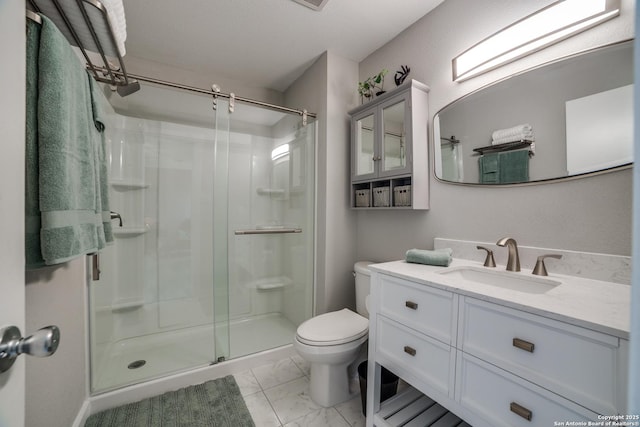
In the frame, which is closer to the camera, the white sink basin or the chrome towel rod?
the white sink basin

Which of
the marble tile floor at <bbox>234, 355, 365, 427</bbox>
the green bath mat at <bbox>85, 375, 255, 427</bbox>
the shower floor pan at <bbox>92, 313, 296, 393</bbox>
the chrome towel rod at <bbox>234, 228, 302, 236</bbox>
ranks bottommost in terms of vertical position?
the marble tile floor at <bbox>234, 355, 365, 427</bbox>

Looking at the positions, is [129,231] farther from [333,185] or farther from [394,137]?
[394,137]

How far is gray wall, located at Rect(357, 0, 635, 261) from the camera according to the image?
1017mm

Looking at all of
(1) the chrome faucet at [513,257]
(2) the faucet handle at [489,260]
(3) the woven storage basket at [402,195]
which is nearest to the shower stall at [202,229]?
(3) the woven storage basket at [402,195]

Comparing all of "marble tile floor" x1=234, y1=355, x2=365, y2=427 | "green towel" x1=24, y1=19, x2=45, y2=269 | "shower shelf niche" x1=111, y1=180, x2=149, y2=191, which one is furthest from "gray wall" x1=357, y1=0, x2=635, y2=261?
"shower shelf niche" x1=111, y1=180, x2=149, y2=191

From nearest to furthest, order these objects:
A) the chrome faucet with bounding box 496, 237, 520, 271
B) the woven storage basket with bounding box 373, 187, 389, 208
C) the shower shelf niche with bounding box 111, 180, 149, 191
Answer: the chrome faucet with bounding box 496, 237, 520, 271, the woven storage basket with bounding box 373, 187, 389, 208, the shower shelf niche with bounding box 111, 180, 149, 191

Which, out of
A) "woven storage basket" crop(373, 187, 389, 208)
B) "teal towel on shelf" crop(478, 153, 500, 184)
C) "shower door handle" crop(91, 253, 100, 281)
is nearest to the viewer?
"teal towel on shelf" crop(478, 153, 500, 184)

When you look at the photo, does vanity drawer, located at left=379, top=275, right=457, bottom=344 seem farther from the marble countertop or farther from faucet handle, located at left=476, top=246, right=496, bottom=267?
faucet handle, located at left=476, top=246, right=496, bottom=267

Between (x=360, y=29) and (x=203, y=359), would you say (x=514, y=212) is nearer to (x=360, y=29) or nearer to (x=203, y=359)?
(x=360, y=29)

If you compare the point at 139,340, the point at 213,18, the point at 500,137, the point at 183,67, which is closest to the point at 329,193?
the point at 500,137

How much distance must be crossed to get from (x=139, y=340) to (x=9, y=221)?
210cm

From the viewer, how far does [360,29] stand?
1832 millimetres

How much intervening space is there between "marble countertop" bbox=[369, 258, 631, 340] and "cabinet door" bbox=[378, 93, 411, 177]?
0.77 meters

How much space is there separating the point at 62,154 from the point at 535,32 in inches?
76.0
